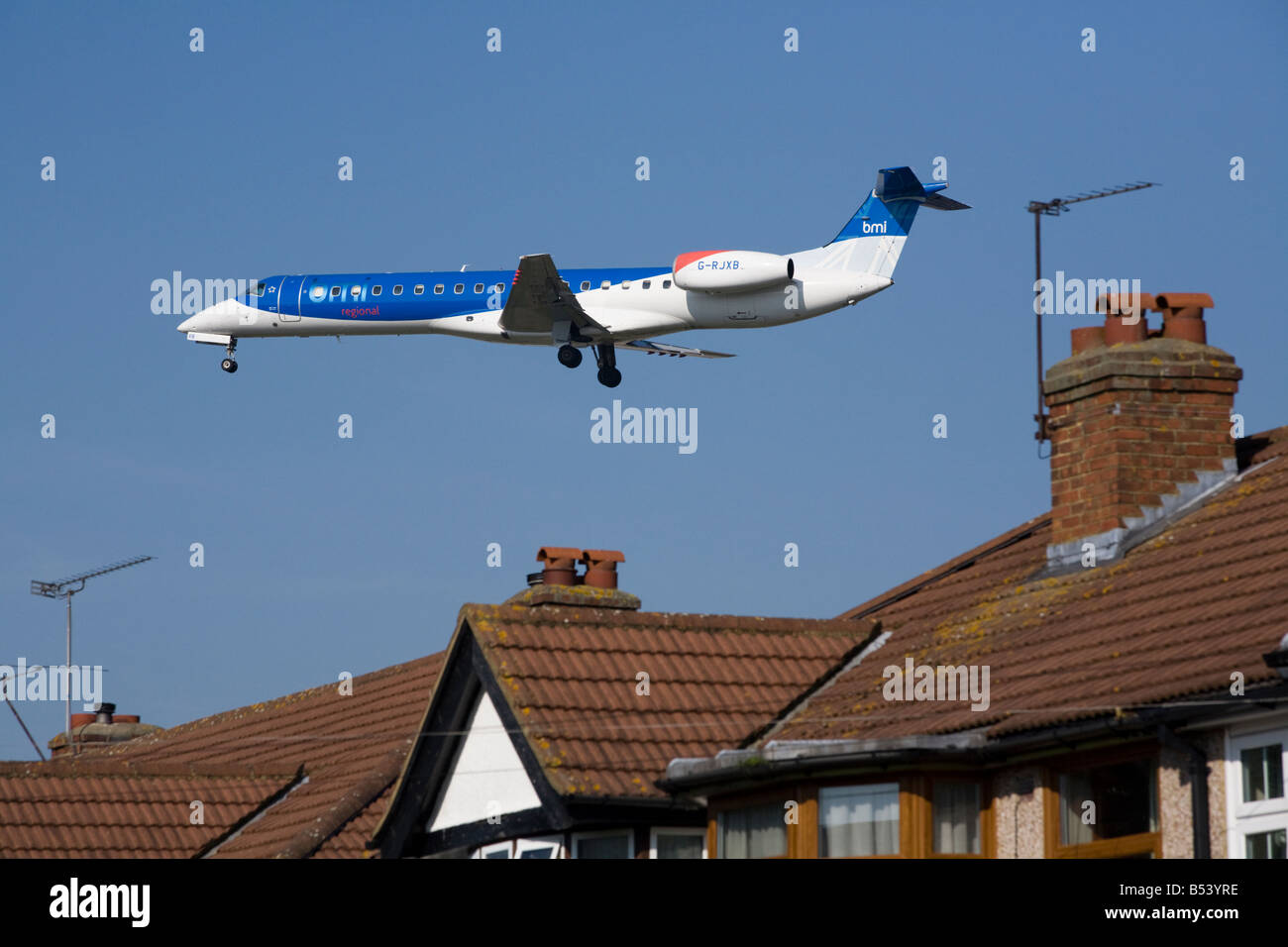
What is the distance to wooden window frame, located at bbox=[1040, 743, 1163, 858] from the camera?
601 inches

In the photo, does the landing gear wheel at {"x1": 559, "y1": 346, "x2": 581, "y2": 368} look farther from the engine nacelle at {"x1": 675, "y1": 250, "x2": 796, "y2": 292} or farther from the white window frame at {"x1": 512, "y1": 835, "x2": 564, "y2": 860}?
the white window frame at {"x1": 512, "y1": 835, "x2": 564, "y2": 860}

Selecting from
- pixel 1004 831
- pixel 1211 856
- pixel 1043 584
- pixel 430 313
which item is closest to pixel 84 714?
pixel 430 313

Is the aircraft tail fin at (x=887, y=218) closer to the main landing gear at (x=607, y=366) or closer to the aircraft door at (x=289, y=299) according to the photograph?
the main landing gear at (x=607, y=366)

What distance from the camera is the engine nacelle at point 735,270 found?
3516cm

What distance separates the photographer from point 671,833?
1938 centimetres

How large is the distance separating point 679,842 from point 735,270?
56.8ft

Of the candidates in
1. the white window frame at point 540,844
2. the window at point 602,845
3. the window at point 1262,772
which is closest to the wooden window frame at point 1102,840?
the window at point 1262,772

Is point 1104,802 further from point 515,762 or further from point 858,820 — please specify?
point 515,762

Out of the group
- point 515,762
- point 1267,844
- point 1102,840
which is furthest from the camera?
point 515,762

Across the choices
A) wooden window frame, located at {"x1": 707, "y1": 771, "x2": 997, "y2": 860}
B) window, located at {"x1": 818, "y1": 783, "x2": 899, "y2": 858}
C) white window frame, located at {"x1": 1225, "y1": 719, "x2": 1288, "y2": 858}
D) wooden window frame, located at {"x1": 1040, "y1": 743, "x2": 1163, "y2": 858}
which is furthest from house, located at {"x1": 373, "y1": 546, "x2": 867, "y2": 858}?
white window frame, located at {"x1": 1225, "y1": 719, "x2": 1288, "y2": 858}

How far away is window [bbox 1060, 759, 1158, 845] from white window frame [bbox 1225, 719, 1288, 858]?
3.63ft

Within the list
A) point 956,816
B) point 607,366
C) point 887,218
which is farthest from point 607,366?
point 956,816

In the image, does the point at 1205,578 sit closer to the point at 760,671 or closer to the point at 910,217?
the point at 760,671

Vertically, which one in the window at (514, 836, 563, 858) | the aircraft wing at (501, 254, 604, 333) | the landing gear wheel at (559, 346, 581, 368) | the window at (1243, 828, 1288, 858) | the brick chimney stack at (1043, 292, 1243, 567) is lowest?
the window at (514, 836, 563, 858)
